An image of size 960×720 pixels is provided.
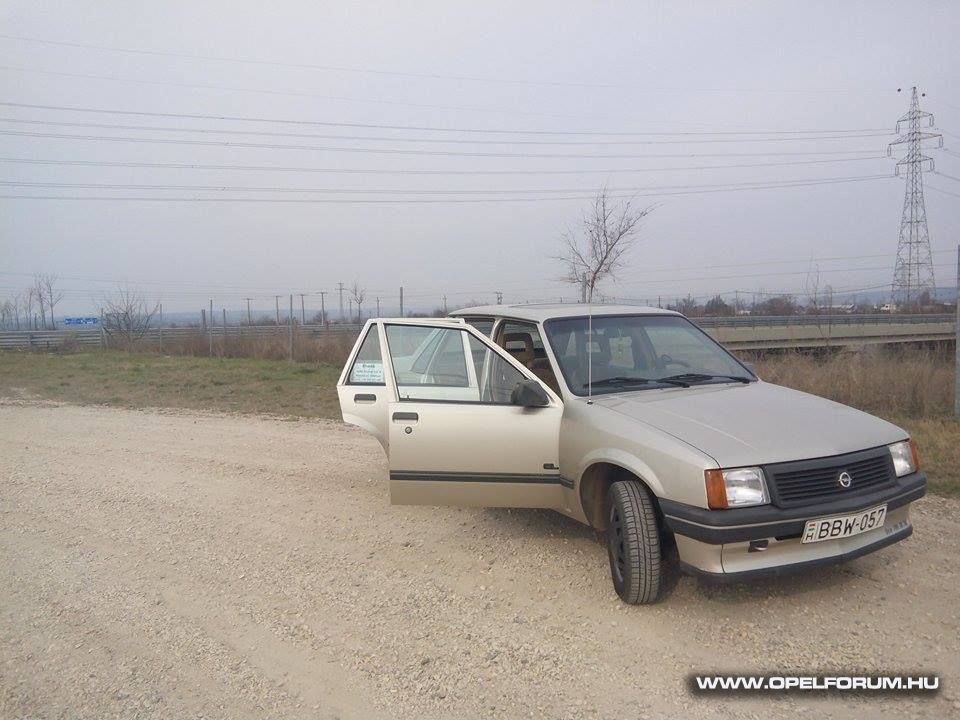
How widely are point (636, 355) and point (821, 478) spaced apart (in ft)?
5.66

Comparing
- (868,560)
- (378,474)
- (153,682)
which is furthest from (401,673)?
(378,474)

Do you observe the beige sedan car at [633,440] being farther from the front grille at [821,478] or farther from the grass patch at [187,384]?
the grass patch at [187,384]

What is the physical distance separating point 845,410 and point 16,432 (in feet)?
33.5

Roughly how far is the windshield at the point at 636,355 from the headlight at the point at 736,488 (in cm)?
126

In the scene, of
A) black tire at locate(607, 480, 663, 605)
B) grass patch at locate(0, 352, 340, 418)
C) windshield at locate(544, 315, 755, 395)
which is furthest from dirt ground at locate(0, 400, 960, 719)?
grass patch at locate(0, 352, 340, 418)

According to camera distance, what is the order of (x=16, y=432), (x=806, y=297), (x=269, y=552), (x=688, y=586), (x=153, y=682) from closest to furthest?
(x=153, y=682), (x=688, y=586), (x=269, y=552), (x=16, y=432), (x=806, y=297)

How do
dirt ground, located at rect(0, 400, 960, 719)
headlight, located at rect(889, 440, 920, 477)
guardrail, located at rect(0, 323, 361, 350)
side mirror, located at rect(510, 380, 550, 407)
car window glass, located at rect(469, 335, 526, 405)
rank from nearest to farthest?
1. dirt ground, located at rect(0, 400, 960, 719)
2. headlight, located at rect(889, 440, 920, 477)
3. side mirror, located at rect(510, 380, 550, 407)
4. car window glass, located at rect(469, 335, 526, 405)
5. guardrail, located at rect(0, 323, 361, 350)

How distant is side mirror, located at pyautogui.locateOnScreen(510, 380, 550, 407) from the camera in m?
4.39

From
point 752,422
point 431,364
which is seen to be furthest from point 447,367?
point 752,422

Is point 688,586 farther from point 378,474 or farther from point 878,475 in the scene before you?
point 378,474

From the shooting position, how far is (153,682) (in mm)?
3219

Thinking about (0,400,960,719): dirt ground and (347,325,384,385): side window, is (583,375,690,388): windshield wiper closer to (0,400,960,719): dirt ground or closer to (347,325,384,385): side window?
(0,400,960,719): dirt ground

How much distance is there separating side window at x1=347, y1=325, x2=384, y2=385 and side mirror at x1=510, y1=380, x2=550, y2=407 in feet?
4.29

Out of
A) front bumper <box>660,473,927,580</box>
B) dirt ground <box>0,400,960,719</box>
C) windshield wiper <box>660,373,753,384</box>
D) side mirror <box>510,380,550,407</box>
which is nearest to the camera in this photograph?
dirt ground <box>0,400,960,719</box>
